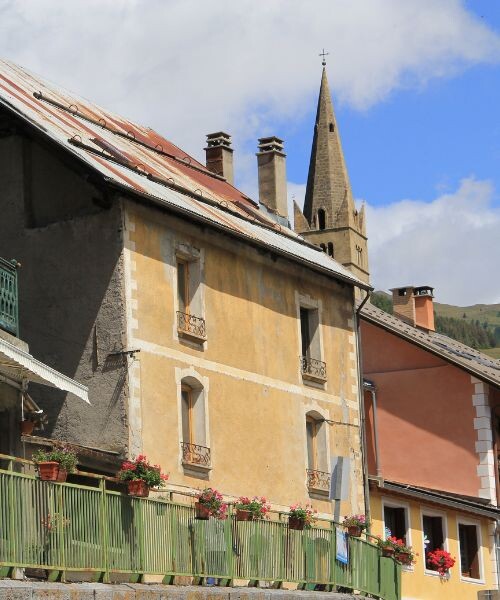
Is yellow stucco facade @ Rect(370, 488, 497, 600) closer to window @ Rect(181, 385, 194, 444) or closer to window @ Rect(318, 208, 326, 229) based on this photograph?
window @ Rect(181, 385, 194, 444)

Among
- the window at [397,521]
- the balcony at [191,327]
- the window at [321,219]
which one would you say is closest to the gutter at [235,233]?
the balcony at [191,327]

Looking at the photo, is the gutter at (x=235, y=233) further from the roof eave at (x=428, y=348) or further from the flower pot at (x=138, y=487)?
the roof eave at (x=428, y=348)

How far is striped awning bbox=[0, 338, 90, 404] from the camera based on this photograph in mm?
21781

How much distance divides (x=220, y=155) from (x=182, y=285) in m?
10.8

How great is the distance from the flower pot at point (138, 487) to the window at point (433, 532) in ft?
57.2

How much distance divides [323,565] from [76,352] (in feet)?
19.1

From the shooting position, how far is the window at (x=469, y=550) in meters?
39.9

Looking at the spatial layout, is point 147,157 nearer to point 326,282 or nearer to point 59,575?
point 326,282

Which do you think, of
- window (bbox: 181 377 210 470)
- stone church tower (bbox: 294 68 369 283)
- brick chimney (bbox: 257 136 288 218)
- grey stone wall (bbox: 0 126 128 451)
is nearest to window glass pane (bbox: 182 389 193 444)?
window (bbox: 181 377 210 470)

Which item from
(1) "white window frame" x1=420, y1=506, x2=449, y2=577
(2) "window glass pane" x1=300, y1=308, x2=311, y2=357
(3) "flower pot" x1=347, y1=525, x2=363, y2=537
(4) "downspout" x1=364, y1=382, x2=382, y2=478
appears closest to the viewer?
(3) "flower pot" x1=347, y1=525, x2=363, y2=537

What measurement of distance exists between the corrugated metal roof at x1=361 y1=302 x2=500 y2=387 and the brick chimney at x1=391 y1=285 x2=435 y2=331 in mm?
586

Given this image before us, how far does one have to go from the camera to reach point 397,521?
3731 cm

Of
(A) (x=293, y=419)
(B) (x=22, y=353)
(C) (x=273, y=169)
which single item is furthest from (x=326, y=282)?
(B) (x=22, y=353)

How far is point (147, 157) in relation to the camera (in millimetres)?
33250
